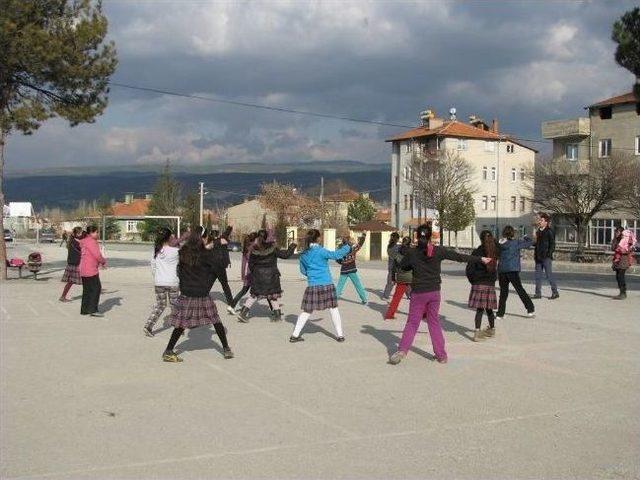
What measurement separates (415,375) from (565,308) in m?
7.85

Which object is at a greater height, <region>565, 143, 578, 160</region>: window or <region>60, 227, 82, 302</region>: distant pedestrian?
<region>565, 143, 578, 160</region>: window

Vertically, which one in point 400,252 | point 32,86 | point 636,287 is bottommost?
point 636,287

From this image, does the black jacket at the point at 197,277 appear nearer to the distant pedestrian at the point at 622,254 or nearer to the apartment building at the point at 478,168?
the distant pedestrian at the point at 622,254

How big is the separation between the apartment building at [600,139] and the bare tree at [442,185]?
301 inches

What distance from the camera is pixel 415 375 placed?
8188 millimetres

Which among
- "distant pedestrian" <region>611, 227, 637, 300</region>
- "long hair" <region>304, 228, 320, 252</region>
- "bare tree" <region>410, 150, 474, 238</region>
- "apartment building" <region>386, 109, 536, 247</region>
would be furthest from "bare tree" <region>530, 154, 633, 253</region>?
"long hair" <region>304, 228, 320, 252</region>

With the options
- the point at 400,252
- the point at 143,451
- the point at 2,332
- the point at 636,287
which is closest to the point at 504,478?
the point at 143,451

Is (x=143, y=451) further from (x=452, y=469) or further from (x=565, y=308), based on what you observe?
(x=565, y=308)

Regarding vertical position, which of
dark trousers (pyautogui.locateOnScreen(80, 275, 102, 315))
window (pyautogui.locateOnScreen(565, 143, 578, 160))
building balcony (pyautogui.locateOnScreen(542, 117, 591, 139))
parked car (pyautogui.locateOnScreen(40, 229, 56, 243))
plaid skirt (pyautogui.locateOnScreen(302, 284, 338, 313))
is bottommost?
parked car (pyautogui.locateOnScreen(40, 229, 56, 243))

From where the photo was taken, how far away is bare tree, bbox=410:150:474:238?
59312mm

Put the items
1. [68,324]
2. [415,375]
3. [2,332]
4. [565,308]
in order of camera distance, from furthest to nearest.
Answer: [565,308] → [68,324] → [2,332] → [415,375]

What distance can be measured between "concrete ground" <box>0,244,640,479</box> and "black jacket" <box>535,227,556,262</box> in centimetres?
401

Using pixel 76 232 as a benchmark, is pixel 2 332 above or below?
below

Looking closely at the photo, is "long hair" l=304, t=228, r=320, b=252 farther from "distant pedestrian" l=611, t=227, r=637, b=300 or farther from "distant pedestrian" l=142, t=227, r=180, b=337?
"distant pedestrian" l=611, t=227, r=637, b=300
